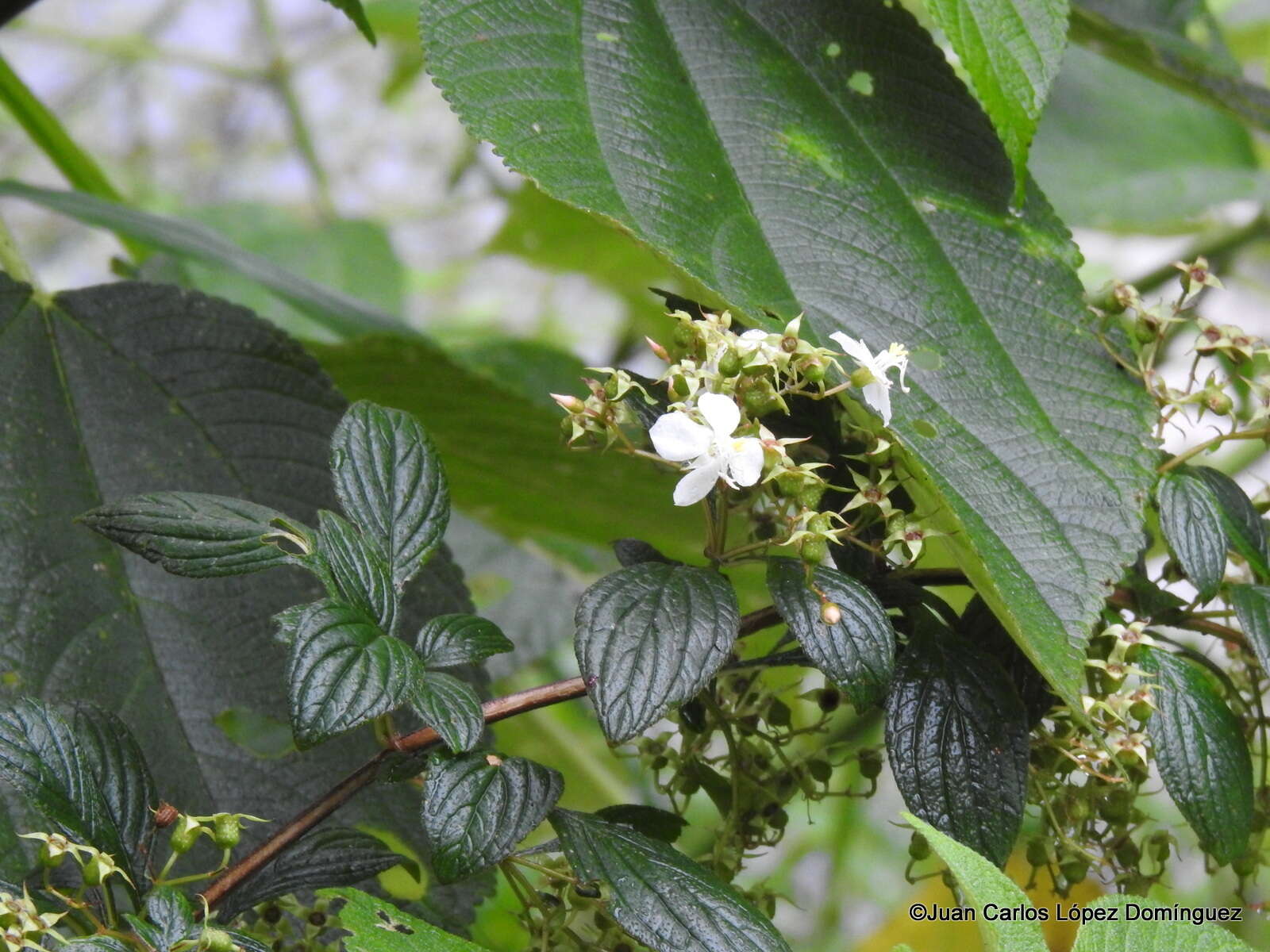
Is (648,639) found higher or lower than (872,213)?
lower

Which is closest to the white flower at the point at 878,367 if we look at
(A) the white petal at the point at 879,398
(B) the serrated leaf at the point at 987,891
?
(A) the white petal at the point at 879,398

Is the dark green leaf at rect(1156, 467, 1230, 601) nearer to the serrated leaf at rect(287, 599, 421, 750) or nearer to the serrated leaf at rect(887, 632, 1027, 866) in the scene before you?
the serrated leaf at rect(887, 632, 1027, 866)

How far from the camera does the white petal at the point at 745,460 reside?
300mm

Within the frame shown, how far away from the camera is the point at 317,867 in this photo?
0.33 metres

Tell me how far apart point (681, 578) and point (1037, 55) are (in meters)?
0.20

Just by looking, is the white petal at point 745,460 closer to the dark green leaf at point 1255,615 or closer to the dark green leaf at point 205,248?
the dark green leaf at point 1255,615

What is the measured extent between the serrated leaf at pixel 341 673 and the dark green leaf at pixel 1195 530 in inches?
8.3

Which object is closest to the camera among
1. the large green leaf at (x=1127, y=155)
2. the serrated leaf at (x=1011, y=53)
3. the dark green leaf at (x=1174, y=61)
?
the serrated leaf at (x=1011, y=53)

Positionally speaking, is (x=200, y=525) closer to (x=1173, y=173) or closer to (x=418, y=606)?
(x=418, y=606)

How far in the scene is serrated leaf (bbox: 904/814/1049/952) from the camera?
0.28 metres

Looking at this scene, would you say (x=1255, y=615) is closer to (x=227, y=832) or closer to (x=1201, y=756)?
(x=1201, y=756)

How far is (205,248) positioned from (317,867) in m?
0.39

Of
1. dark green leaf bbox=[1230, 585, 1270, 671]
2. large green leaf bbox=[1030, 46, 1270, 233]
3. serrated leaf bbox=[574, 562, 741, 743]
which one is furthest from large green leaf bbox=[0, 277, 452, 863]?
large green leaf bbox=[1030, 46, 1270, 233]

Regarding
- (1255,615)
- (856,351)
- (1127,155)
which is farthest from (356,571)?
(1127,155)
